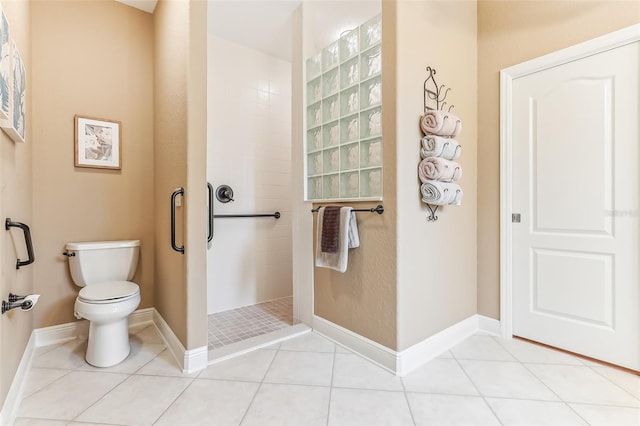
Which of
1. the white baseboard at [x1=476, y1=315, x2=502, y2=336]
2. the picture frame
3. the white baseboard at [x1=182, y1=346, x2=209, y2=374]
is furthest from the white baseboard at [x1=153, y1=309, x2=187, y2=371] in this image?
the white baseboard at [x1=476, y1=315, x2=502, y2=336]

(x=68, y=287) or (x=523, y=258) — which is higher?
(x=523, y=258)

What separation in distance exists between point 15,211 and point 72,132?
2.78ft

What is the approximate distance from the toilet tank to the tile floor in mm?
A: 492

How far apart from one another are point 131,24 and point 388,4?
2044 millimetres

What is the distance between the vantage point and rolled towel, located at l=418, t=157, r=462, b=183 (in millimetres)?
1716

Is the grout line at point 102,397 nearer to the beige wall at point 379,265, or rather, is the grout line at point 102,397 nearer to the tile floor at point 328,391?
the tile floor at point 328,391

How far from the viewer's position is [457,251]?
2.11 metres

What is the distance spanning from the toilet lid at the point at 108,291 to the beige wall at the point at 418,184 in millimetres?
1650

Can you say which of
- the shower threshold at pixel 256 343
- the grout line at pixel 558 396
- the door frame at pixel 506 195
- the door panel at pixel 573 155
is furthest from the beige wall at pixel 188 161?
the door panel at pixel 573 155

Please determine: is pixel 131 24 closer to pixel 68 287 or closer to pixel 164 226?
pixel 164 226

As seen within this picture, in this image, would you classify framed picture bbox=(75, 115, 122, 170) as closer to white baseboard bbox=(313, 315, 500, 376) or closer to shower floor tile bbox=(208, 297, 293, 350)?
shower floor tile bbox=(208, 297, 293, 350)

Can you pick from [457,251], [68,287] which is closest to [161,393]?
[68,287]

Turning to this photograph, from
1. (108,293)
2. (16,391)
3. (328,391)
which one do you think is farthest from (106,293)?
(328,391)

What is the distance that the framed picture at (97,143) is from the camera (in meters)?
2.20
